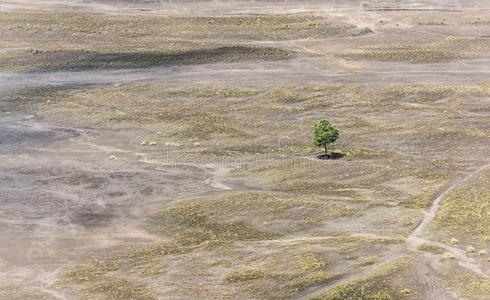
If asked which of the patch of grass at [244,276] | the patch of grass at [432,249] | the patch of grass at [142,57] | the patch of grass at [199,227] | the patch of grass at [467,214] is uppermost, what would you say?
the patch of grass at [142,57]

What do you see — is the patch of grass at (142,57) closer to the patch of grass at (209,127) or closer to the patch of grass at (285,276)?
the patch of grass at (209,127)

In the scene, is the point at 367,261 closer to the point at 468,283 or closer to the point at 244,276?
the point at 468,283

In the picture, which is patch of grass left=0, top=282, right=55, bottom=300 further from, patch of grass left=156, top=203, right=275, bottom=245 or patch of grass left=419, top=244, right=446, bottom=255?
patch of grass left=419, top=244, right=446, bottom=255

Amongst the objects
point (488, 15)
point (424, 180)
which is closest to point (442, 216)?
point (424, 180)

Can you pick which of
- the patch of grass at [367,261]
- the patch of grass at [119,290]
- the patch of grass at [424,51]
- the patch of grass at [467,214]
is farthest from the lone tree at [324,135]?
the patch of grass at [424,51]

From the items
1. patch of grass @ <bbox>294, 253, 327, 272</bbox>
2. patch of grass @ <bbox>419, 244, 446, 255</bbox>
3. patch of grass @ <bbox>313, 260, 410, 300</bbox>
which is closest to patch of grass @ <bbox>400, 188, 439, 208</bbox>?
patch of grass @ <bbox>419, 244, 446, 255</bbox>

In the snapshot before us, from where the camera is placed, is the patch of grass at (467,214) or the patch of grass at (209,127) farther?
the patch of grass at (209,127)

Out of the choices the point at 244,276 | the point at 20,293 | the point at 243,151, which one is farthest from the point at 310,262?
the point at 243,151

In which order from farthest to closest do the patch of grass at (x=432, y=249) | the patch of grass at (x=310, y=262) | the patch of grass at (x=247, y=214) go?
1. the patch of grass at (x=247, y=214)
2. the patch of grass at (x=432, y=249)
3. the patch of grass at (x=310, y=262)

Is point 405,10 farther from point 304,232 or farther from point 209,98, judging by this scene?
point 304,232
